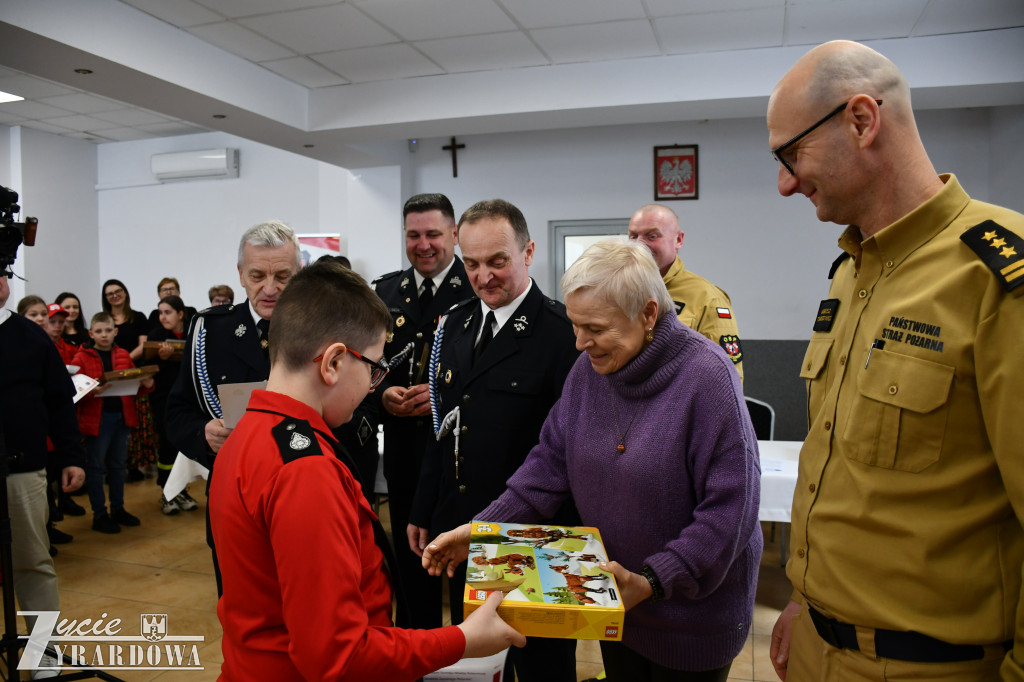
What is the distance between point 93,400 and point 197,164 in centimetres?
436

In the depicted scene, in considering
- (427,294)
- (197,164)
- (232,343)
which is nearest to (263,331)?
(232,343)

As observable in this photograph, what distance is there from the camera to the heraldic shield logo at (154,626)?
3.25m

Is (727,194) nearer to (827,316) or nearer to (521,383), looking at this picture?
(521,383)

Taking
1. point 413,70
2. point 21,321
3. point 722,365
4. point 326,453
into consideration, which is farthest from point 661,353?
point 413,70

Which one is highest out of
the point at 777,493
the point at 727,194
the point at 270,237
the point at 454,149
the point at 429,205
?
the point at 454,149

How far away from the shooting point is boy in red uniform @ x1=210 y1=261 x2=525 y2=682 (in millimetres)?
1065

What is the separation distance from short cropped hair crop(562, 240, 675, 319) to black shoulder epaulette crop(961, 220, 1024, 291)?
1.88 ft

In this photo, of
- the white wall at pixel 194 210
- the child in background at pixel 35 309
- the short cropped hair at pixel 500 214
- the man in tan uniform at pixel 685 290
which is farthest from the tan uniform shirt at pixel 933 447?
the white wall at pixel 194 210

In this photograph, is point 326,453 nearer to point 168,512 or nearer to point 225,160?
point 168,512

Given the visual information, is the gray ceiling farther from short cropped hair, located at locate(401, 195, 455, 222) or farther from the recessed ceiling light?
the recessed ceiling light

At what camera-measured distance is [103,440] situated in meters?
4.94

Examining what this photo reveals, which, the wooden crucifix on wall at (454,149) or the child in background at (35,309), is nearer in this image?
the child in background at (35,309)

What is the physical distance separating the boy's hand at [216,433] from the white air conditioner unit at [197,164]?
6.98 metres

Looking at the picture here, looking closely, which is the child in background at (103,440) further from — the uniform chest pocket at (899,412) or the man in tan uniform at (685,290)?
the uniform chest pocket at (899,412)
